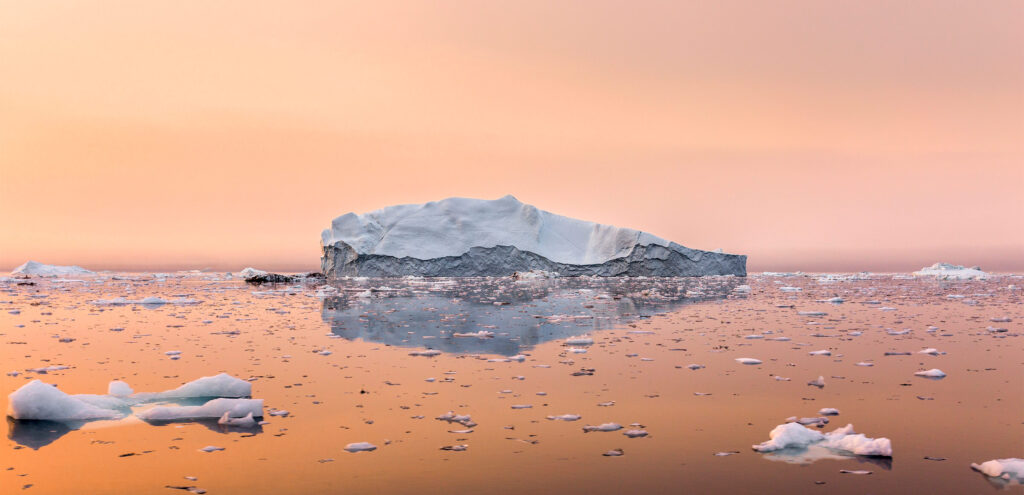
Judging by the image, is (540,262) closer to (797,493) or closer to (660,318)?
(660,318)

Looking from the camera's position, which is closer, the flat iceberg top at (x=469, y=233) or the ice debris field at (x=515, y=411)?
the ice debris field at (x=515, y=411)

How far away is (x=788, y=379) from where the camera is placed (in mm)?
5406

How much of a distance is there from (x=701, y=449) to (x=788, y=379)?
2.35m

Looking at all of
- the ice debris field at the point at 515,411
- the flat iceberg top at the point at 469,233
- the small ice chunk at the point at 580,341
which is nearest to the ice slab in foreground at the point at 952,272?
the flat iceberg top at the point at 469,233

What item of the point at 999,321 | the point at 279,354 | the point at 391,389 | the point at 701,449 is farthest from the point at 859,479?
the point at 999,321

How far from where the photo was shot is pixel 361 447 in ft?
11.4

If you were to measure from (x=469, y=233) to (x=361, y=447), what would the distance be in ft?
133

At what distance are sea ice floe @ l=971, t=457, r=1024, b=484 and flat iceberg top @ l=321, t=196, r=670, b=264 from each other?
40310 mm

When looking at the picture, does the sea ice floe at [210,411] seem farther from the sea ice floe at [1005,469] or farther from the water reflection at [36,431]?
the sea ice floe at [1005,469]

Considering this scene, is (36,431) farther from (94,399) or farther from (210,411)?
(210,411)

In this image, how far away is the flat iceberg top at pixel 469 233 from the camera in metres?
43.2

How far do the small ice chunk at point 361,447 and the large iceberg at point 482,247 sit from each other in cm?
3946

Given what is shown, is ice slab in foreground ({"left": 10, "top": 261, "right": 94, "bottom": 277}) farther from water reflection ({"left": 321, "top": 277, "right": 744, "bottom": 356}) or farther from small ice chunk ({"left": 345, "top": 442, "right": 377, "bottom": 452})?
small ice chunk ({"left": 345, "top": 442, "right": 377, "bottom": 452})

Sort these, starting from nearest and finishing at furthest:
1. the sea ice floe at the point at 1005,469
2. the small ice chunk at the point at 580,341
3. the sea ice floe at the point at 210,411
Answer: the sea ice floe at the point at 1005,469 → the sea ice floe at the point at 210,411 → the small ice chunk at the point at 580,341
